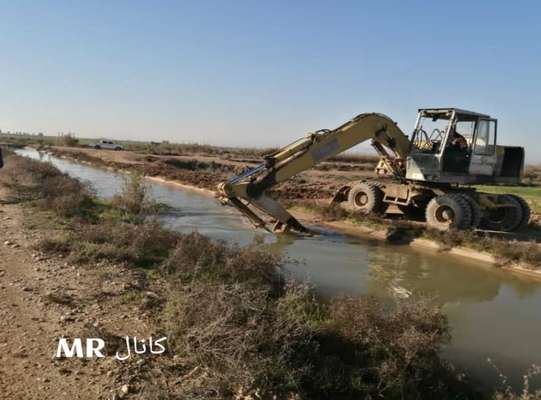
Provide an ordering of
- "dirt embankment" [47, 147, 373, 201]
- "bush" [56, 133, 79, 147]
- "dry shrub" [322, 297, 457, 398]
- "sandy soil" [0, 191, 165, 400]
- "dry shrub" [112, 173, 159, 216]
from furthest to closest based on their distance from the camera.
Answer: "bush" [56, 133, 79, 147] → "dirt embankment" [47, 147, 373, 201] → "dry shrub" [112, 173, 159, 216] → "dry shrub" [322, 297, 457, 398] → "sandy soil" [0, 191, 165, 400]

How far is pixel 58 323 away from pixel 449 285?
766cm

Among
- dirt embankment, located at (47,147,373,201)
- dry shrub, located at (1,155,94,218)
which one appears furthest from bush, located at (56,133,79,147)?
dry shrub, located at (1,155,94,218)

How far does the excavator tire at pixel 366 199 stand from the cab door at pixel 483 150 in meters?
2.99

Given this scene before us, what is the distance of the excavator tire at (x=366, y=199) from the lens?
619 inches

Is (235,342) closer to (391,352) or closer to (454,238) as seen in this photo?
(391,352)

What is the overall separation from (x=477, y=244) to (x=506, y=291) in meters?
2.16

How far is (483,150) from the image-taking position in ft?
45.8

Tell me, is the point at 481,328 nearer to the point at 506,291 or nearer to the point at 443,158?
the point at 506,291

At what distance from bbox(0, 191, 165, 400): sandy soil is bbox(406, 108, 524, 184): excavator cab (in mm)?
A: 9090

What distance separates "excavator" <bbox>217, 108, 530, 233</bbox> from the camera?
43.4 ft

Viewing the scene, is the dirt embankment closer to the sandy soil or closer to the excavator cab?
the excavator cab

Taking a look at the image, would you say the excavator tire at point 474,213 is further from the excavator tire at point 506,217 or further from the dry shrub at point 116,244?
the dry shrub at point 116,244

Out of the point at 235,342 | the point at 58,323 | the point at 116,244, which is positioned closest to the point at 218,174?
the point at 116,244

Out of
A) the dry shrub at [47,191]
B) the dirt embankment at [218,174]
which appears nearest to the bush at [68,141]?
the dirt embankment at [218,174]
